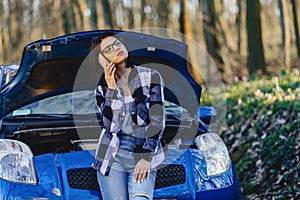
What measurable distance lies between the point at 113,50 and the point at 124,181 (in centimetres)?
107

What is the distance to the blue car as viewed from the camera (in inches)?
178

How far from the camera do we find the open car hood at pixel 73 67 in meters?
4.99

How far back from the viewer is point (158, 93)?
14.9 feet

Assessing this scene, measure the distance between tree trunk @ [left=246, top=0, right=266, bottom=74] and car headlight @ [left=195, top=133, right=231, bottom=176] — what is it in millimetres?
10478

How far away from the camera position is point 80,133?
18.1ft

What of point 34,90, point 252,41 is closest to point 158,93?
point 34,90

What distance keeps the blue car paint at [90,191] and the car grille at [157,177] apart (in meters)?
0.04

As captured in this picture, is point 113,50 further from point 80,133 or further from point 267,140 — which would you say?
point 267,140

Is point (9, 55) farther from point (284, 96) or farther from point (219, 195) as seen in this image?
point (219, 195)

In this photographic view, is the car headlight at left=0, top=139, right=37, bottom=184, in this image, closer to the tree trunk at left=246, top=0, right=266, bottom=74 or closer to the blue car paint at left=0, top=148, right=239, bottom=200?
the blue car paint at left=0, top=148, right=239, bottom=200

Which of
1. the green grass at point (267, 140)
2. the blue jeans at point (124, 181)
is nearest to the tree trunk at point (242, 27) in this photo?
the green grass at point (267, 140)

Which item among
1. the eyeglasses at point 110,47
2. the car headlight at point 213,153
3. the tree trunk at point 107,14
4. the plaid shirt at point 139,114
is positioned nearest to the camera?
the plaid shirt at point 139,114

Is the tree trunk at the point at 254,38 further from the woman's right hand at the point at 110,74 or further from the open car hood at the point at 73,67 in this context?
the woman's right hand at the point at 110,74

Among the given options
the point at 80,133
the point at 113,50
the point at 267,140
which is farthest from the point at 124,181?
the point at 267,140
